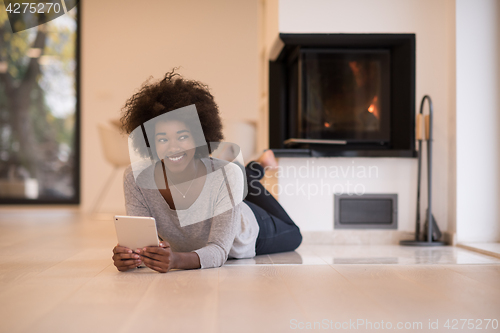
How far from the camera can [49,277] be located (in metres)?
1.68

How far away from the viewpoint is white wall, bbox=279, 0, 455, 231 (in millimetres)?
2738

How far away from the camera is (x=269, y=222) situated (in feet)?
7.40

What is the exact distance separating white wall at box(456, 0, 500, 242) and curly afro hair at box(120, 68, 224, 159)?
1601 millimetres

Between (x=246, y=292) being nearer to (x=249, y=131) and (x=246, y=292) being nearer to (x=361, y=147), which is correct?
(x=361, y=147)

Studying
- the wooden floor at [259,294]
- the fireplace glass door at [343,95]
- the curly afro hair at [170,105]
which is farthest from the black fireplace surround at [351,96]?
the curly afro hair at [170,105]

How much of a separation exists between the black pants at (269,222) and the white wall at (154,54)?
3053mm

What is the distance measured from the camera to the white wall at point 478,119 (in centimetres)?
267

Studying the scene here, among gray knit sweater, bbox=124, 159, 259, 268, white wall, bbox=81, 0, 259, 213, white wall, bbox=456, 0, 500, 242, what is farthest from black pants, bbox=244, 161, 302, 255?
white wall, bbox=81, 0, 259, 213

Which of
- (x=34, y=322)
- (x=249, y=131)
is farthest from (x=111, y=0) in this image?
(x=34, y=322)

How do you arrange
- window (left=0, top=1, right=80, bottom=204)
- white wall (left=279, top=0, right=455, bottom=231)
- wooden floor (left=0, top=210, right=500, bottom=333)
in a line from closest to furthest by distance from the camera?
wooden floor (left=0, top=210, right=500, bottom=333) → white wall (left=279, top=0, right=455, bottom=231) → window (left=0, top=1, right=80, bottom=204)

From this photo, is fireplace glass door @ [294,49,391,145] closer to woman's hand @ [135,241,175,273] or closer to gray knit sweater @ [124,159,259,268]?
gray knit sweater @ [124,159,259,268]

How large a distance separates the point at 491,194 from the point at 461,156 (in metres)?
0.28

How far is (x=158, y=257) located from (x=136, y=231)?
0.13 meters

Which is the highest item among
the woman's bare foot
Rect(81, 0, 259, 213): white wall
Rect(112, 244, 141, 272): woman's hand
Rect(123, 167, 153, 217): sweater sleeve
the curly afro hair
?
Rect(81, 0, 259, 213): white wall
